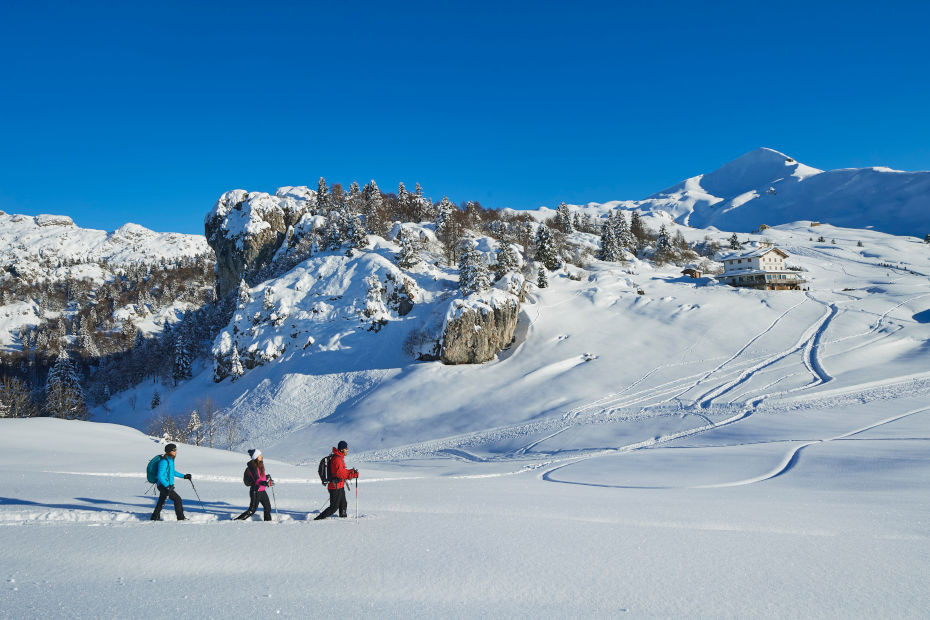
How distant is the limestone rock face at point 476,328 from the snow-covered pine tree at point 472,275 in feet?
9.32

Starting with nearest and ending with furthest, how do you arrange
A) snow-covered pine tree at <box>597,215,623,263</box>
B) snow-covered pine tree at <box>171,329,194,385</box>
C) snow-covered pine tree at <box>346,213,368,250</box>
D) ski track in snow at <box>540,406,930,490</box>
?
ski track in snow at <box>540,406,930,490</box> < snow-covered pine tree at <box>346,213,368,250</box> < snow-covered pine tree at <box>171,329,194,385</box> < snow-covered pine tree at <box>597,215,623,263</box>

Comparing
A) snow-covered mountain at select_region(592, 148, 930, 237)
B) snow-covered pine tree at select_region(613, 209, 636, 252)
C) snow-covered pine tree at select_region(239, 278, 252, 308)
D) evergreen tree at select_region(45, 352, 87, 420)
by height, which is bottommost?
evergreen tree at select_region(45, 352, 87, 420)

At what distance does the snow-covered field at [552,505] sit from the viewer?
15.2 ft

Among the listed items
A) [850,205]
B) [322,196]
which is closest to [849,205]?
[850,205]

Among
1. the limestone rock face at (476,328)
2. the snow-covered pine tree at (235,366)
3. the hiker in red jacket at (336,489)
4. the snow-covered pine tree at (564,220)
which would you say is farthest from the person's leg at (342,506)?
the snow-covered pine tree at (564,220)

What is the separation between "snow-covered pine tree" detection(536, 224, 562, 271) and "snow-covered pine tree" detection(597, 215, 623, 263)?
17.5 m

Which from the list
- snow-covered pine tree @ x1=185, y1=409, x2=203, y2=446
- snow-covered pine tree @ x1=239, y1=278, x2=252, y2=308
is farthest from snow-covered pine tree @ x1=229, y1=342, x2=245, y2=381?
snow-covered pine tree @ x1=185, y1=409, x2=203, y2=446

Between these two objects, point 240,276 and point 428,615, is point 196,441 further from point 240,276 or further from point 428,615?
point 428,615

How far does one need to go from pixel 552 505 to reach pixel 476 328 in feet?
119

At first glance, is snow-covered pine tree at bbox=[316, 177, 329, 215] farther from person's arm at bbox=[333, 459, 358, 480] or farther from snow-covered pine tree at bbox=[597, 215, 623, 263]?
person's arm at bbox=[333, 459, 358, 480]

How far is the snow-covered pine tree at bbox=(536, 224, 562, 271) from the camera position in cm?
6419

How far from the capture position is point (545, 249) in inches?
2525

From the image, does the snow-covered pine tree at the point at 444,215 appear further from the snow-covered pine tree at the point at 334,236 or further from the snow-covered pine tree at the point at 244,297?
the snow-covered pine tree at the point at 244,297

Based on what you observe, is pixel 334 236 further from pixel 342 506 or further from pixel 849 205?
pixel 849 205
